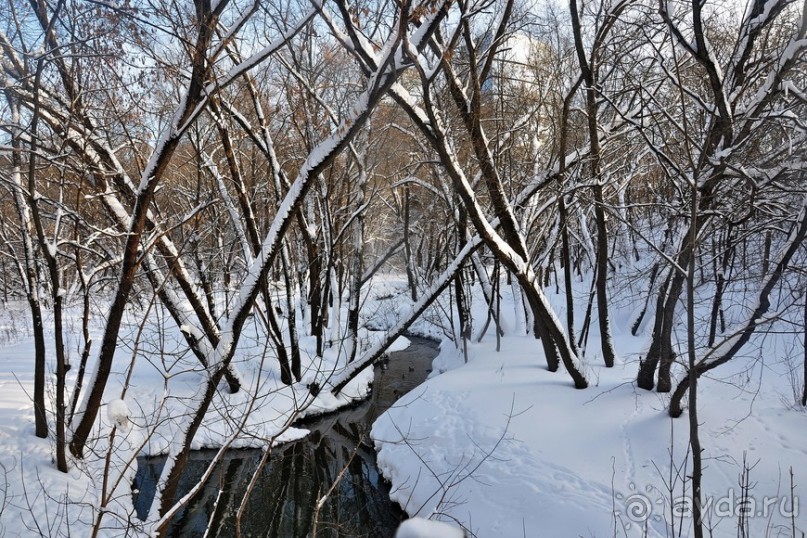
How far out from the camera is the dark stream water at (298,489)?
6789mm

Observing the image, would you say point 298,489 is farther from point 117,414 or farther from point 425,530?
point 425,530

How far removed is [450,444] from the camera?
7547 mm

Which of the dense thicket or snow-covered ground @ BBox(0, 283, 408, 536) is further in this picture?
the dense thicket

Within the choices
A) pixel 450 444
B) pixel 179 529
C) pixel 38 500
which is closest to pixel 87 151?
pixel 38 500

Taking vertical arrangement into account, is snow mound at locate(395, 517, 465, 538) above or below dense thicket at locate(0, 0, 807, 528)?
below

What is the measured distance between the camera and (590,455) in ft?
20.5

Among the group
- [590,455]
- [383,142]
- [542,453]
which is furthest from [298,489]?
[383,142]

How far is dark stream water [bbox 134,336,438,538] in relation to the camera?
22.3ft

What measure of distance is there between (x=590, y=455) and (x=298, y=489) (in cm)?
492

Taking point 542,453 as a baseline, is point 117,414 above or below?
above

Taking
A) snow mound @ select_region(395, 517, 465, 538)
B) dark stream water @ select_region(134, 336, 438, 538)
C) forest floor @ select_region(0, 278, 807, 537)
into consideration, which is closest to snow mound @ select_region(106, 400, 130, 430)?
forest floor @ select_region(0, 278, 807, 537)

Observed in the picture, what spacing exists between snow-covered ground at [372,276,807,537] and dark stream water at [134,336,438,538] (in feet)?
1.52

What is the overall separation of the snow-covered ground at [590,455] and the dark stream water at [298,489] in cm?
46

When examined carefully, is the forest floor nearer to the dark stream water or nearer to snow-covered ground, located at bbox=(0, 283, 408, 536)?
snow-covered ground, located at bbox=(0, 283, 408, 536)
